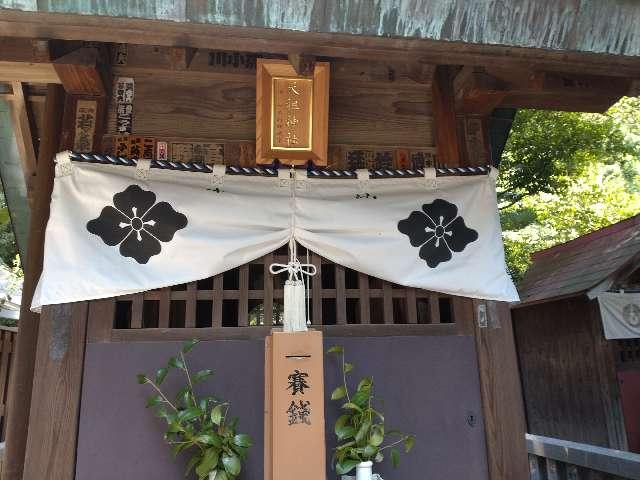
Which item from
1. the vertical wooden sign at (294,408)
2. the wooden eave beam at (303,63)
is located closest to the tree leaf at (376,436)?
the vertical wooden sign at (294,408)

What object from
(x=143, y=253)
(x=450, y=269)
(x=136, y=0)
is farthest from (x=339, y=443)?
(x=136, y=0)

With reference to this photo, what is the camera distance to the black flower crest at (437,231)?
13.2 feet

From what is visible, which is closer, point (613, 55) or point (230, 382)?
point (613, 55)

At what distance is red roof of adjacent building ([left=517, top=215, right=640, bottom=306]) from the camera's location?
354 inches

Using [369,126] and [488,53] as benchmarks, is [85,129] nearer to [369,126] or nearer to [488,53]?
[369,126]

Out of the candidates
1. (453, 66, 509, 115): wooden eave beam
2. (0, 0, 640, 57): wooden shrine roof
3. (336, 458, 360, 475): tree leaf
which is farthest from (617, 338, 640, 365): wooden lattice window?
(336, 458, 360, 475): tree leaf

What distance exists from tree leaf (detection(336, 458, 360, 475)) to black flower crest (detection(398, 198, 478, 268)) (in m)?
1.67

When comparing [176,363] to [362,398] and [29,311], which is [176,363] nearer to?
[362,398]

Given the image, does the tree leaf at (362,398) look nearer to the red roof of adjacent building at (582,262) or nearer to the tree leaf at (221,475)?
the tree leaf at (221,475)

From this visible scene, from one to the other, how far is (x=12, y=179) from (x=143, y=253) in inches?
139

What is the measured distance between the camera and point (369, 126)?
4.39m

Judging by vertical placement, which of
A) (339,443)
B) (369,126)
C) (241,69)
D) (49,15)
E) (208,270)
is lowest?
(339,443)

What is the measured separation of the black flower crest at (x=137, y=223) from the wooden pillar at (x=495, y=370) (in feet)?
7.76

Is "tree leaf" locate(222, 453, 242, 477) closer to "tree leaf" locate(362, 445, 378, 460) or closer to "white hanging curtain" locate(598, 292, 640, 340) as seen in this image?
"tree leaf" locate(362, 445, 378, 460)
